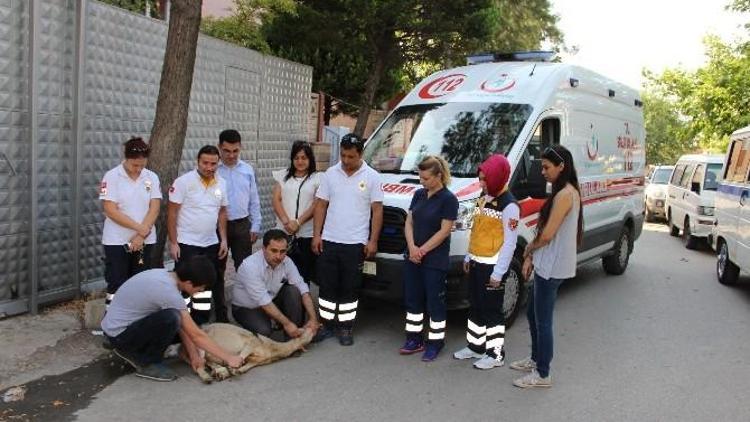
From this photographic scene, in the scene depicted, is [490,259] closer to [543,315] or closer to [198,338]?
[543,315]

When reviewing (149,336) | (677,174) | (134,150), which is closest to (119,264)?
(134,150)

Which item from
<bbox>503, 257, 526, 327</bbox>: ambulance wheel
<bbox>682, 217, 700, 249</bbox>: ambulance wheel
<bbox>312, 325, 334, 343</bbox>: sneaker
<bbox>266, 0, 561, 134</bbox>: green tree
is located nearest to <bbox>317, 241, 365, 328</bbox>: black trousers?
<bbox>312, 325, 334, 343</bbox>: sneaker

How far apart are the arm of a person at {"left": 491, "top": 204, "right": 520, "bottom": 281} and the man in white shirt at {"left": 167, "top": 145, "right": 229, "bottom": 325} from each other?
7.90 feet

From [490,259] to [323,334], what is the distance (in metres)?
1.69

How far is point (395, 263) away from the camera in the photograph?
19.7ft

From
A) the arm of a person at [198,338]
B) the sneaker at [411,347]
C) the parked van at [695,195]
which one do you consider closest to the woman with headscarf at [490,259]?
the sneaker at [411,347]

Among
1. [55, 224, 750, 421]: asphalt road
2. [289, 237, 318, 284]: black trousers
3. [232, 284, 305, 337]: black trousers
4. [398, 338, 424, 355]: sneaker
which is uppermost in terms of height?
[289, 237, 318, 284]: black trousers

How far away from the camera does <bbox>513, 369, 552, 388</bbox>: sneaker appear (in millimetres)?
5079

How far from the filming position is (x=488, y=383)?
16.9 feet

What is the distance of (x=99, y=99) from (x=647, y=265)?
349 inches

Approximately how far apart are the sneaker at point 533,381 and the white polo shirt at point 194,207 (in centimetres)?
283

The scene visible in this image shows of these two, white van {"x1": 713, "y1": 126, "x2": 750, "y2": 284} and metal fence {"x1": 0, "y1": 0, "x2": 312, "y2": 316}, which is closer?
metal fence {"x1": 0, "y1": 0, "x2": 312, "y2": 316}

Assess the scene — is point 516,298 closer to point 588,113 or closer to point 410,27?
point 588,113

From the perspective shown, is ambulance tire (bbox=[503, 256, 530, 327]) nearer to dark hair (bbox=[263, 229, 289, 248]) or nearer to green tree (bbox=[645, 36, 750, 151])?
dark hair (bbox=[263, 229, 289, 248])
